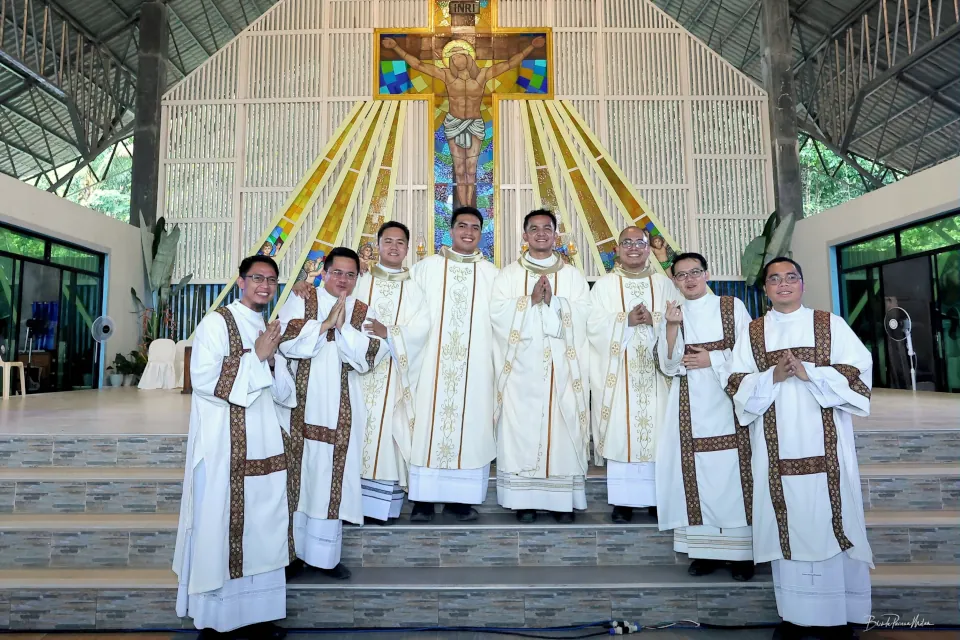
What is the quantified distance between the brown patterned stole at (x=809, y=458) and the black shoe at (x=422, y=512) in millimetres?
1542

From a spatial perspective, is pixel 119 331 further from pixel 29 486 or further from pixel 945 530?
pixel 945 530

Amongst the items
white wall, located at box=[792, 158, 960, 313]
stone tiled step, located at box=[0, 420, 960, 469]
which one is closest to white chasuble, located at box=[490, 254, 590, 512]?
stone tiled step, located at box=[0, 420, 960, 469]

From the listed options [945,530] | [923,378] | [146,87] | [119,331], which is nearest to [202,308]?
[119,331]

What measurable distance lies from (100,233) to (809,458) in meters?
9.23

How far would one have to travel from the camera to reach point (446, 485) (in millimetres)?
3170

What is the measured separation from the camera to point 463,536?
306cm

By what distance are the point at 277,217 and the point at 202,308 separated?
1752 millimetres

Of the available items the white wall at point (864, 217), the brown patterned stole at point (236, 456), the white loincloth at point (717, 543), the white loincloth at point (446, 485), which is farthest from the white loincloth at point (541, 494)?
the white wall at point (864, 217)

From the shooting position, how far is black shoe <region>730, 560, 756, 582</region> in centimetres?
276

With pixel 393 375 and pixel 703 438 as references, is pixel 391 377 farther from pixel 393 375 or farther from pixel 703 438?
pixel 703 438

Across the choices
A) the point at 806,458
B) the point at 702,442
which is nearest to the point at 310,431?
the point at 702,442

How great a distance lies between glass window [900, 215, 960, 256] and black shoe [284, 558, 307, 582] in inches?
303

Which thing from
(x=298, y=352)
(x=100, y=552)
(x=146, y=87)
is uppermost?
(x=146, y=87)

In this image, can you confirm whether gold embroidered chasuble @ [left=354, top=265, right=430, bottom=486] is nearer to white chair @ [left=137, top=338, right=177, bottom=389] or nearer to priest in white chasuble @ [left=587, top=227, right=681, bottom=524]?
priest in white chasuble @ [left=587, top=227, right=681, bottom=524]
